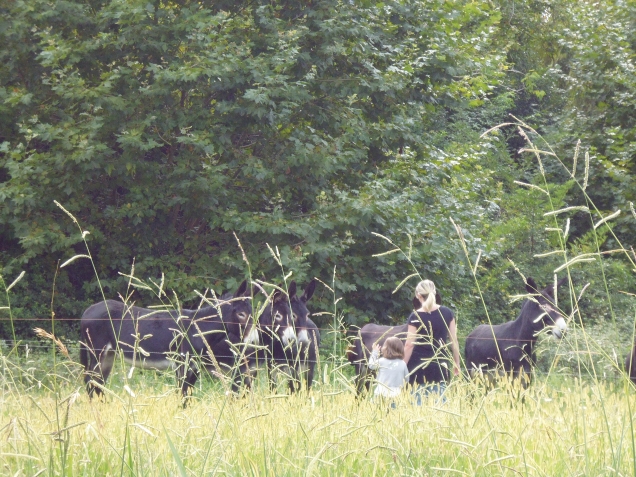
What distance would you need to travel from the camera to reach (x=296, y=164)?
12547 millimetres

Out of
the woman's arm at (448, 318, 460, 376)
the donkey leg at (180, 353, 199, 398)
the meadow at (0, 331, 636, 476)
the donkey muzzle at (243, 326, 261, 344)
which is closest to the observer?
the donkey muzzle at (243, 326, 261, 344)

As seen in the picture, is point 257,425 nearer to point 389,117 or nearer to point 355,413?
point 355,413

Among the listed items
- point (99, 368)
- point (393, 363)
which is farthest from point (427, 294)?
point (99, 368)

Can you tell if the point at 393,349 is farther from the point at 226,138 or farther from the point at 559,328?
the point at 226,138

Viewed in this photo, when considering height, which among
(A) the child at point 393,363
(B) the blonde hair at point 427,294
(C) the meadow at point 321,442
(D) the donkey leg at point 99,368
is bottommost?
(D) the donkey leg at point 99,368

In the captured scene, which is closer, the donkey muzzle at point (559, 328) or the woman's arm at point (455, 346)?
the donkey muzzle at point (559, 328)

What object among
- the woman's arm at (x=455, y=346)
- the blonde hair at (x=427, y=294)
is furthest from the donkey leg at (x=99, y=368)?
the blonde hair at (x=427, y=294)

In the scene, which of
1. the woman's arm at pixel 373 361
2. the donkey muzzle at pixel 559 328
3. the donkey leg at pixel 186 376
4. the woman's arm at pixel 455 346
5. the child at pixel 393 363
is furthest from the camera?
the child at pixel 393 363

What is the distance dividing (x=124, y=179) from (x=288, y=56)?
317 cm

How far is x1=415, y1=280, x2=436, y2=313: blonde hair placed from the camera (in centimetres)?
704

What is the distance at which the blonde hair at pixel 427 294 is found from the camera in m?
7.04

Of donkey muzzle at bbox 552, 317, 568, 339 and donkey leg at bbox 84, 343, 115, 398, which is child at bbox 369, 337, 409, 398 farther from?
donkey leg at bbox 84, 343, 115, 398

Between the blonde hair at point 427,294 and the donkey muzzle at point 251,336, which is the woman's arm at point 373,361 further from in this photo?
the blonde hair at point 427,294

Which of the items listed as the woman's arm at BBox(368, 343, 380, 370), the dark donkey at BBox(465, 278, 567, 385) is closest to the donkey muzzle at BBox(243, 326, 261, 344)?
the woman's arm at BBox(368, 343, 380, 370)
